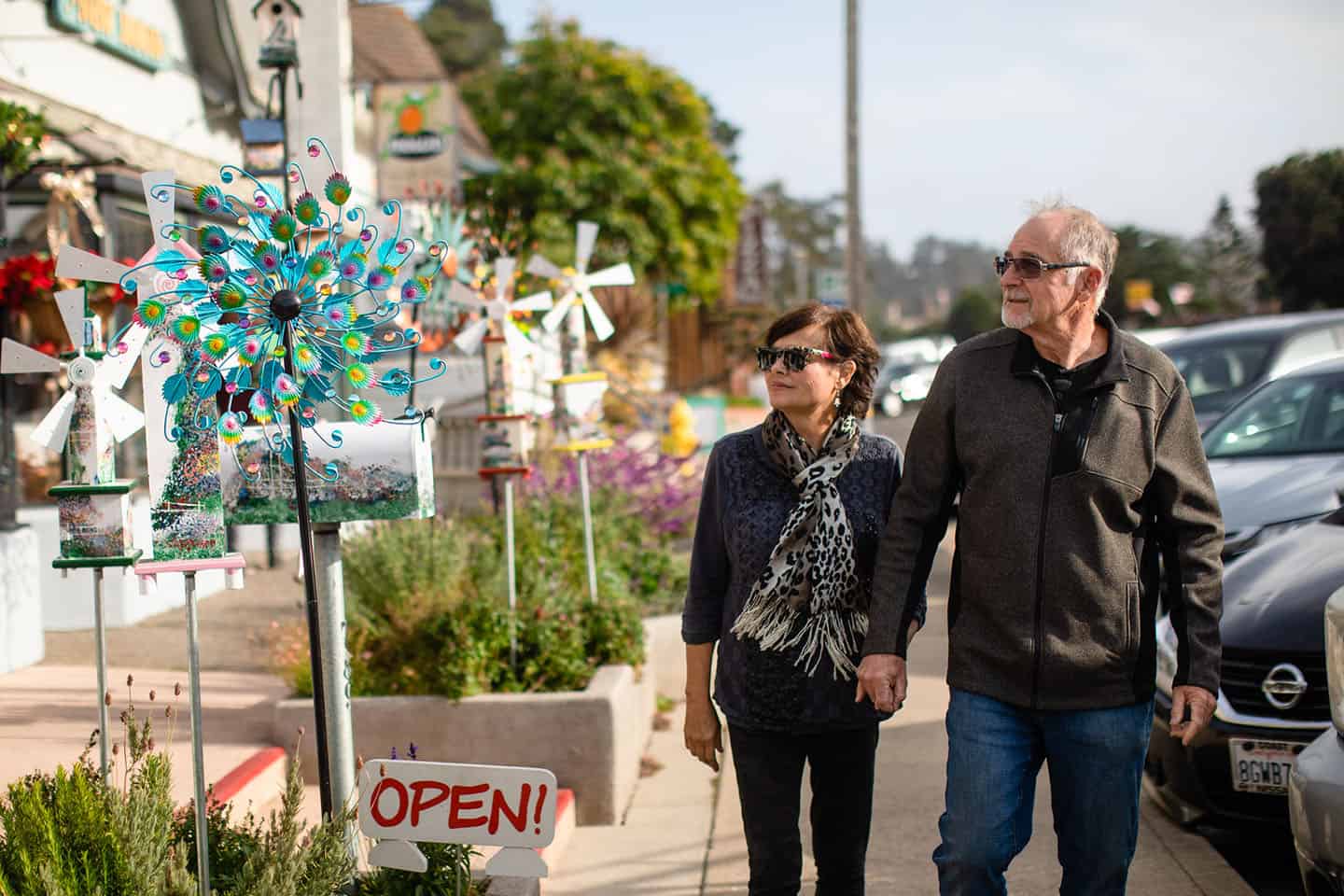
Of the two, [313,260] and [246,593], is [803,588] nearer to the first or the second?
[313,260]

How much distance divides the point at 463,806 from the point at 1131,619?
161 cm

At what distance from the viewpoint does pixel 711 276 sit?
2972 centimetres

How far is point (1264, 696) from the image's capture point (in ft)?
14.7

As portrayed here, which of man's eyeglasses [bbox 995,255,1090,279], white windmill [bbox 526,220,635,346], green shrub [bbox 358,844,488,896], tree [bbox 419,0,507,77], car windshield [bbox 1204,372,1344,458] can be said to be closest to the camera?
man's eyeglasses [bbox 995,255,1090,279]

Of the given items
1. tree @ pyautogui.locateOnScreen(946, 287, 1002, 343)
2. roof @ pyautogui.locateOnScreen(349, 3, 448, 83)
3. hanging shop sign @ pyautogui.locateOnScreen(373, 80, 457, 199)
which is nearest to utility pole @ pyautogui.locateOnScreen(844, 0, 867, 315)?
hanging shop sign @ pyautogui.locateOnScreen(373, 80, 457, 199)

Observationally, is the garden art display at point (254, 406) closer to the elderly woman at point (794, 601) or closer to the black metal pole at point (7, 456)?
the elderly woman at point (794, 601)

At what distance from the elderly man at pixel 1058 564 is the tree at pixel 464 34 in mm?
49728

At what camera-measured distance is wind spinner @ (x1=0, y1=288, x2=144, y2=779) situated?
3.43m

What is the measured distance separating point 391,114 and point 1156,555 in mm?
11796

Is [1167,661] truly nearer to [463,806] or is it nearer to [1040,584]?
A: [1040,584]

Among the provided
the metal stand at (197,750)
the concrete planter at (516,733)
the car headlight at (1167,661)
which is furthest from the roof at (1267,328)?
the metal stand at (197,750)

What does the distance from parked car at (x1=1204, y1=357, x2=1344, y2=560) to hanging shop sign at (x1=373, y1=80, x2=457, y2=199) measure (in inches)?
325

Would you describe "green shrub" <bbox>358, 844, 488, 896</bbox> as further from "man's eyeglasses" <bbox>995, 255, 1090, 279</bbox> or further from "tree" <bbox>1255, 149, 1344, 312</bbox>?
"tree" <bbox>1255, 149, 1344, 312</bbox>

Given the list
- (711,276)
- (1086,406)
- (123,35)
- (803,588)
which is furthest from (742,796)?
(711,276)
